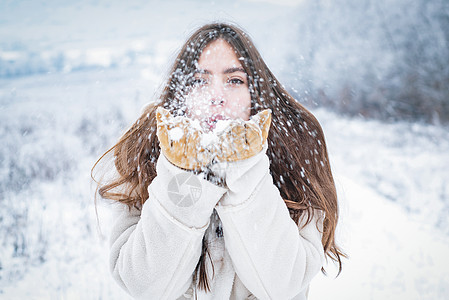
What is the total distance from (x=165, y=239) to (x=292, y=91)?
4.54 metres

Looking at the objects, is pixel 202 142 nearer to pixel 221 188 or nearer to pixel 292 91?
pixel 221 188

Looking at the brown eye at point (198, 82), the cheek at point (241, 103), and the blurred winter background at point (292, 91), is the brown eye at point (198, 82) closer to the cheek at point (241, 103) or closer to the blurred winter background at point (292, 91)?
the cheek at point (241, 103)

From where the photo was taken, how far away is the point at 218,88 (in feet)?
3.99

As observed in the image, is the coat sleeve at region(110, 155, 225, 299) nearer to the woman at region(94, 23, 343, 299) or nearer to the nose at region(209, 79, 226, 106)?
the woman at region(94, 23, 343, 299)

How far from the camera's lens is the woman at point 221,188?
3.30ft

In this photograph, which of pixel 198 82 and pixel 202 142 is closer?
pixel 202 142

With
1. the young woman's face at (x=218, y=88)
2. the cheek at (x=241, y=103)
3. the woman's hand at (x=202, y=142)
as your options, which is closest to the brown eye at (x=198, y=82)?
the young woman's face at (x=218, y=88)

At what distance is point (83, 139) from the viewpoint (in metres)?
4.88

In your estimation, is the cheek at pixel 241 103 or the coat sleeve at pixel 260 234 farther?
the cheek at pixel 241 103

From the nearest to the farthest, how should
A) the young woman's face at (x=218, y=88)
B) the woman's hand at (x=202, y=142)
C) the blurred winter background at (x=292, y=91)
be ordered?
the woman's hand at (x=202, y=142) → the young woman's face at (x=218, y=88) → the blurred winter background at (x=292, y=91)

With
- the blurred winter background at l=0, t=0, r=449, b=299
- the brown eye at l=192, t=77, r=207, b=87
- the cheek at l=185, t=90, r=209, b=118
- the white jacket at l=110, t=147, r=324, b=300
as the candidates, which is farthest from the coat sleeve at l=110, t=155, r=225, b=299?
the blurred winter background at l=0, t=0, r=449, b=299

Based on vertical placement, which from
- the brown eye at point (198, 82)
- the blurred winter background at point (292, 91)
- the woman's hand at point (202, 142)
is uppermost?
the brown eye at point (198, 82)

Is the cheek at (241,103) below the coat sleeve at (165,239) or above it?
above

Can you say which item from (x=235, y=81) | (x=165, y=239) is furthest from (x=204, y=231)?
(x=235, y=81)
